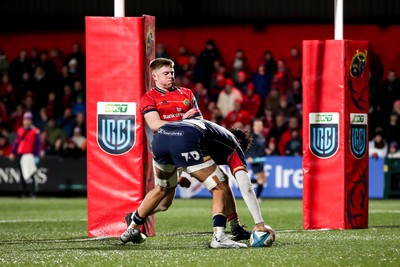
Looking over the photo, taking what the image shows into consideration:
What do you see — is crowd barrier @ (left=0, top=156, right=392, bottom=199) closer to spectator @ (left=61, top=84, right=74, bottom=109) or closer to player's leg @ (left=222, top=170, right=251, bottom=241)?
spectator @ (left=61, top=84, right=74, bottom=109)

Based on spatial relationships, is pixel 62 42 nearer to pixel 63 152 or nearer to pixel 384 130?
pixel 63 152

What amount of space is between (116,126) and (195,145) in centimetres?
219

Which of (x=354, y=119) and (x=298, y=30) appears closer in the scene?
(x=354, y=119)

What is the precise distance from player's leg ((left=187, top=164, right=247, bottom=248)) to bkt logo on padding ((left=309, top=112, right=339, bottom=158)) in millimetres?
3140

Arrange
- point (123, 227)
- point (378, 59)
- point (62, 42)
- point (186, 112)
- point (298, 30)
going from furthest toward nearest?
point (62, 42)
point (298, 30)
point (378, 59)
point (123, 227)
point (186, 112)

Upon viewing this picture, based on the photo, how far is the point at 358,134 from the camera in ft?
44.8

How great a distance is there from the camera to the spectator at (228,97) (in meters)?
26.4

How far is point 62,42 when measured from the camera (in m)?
31.4

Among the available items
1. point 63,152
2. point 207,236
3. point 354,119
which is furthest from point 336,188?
point 63,152

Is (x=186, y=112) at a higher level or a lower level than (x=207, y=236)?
higher

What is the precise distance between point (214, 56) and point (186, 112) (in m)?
17.0

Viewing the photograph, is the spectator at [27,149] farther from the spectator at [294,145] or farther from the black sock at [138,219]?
the black sock at [138,219]

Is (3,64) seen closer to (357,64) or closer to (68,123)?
(68,123)

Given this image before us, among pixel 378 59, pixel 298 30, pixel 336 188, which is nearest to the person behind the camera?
pixel 336 188
